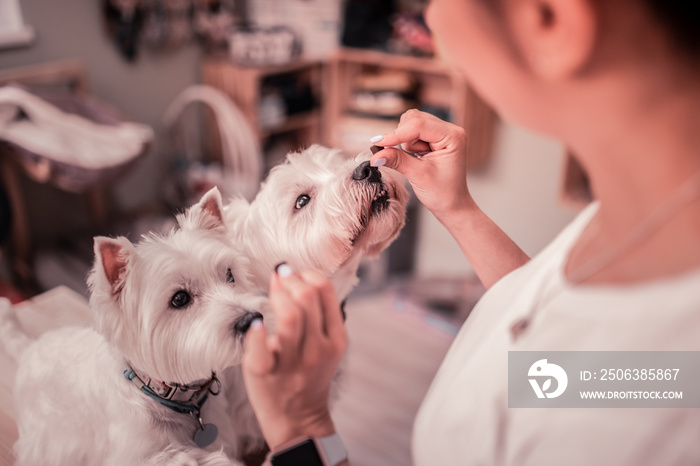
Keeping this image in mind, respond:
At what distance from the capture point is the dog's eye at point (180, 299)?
0.55m

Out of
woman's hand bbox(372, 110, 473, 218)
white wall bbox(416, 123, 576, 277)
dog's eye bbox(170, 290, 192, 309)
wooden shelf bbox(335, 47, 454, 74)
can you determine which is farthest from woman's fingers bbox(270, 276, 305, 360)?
wooden shelf bbox(335, 47, 454, 74)

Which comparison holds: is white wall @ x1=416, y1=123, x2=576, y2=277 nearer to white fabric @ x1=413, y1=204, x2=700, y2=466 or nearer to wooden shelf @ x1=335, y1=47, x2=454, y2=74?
wooden shelf @ x1=335, y1=47, x2=454, y2=74

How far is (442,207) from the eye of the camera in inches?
27.2

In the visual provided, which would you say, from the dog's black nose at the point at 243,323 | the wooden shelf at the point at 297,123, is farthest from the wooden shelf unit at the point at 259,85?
the dog's black nose at the point at 243,323

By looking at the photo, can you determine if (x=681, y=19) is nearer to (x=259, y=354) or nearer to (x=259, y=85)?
(x=259, y=354)

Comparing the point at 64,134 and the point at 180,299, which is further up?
the point at 180,299

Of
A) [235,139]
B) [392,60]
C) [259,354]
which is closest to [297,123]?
[235,139]

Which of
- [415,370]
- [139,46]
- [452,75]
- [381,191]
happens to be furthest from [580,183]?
[139,46]

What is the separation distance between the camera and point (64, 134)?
6.33ft

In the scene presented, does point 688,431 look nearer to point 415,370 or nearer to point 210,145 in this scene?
point 415,370

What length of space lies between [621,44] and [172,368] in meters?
0.51

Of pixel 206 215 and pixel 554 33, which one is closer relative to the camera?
pixel 554 33

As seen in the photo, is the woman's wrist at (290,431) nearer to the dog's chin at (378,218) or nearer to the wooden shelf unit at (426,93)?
the dog's chin at (378,218)

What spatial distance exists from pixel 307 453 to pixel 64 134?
186 cm
